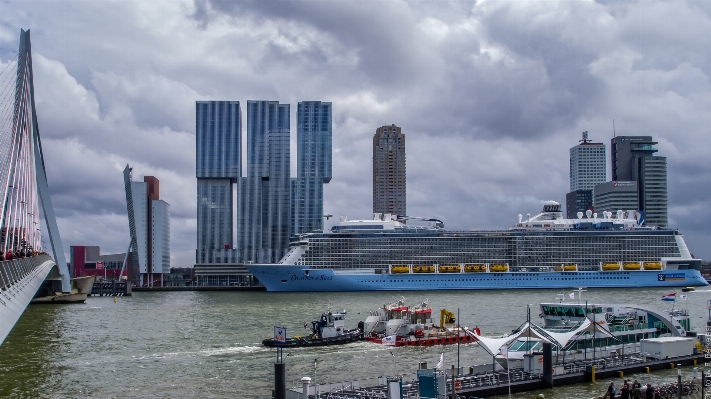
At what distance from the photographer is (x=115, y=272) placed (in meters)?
149

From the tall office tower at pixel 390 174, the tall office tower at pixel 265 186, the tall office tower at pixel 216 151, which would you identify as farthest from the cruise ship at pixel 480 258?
the tall office tower at pixel 390 174

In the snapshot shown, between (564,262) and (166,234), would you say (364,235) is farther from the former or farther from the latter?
(166,234)

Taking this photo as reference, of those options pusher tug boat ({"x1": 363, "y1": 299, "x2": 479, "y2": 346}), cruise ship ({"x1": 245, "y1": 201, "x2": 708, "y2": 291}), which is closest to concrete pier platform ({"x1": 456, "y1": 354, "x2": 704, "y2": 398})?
pusher tug boat ({"x1": 363, "y1": 299, "x2": 479, "y2": 346})

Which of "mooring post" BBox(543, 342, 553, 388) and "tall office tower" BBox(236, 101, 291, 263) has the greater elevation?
"tall office tower" BBox(236, 101, 291, 263)

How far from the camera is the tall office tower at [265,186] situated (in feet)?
463

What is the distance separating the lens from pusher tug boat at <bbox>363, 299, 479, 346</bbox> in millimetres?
35375

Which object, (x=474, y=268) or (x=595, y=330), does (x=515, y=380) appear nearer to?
(x=595, y=330)

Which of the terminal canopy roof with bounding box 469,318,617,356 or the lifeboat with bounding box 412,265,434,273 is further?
the lifeboat with bounding box 412,265,434,273

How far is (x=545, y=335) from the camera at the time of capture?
25.4 metres

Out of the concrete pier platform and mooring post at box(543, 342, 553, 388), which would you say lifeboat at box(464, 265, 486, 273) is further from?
mooring post at box(543, 342, 553, 388)

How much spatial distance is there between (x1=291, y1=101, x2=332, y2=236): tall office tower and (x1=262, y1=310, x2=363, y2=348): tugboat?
4278 inches

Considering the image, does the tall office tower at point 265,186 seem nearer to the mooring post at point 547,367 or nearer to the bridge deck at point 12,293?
the bridge deck at point 12,293

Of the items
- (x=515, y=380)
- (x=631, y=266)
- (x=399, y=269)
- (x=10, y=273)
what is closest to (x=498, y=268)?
(x=399, y=269)

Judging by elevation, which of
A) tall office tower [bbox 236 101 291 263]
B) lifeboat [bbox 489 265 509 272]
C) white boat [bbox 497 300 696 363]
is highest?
tall office tower [bbox 236 101 291 263]
